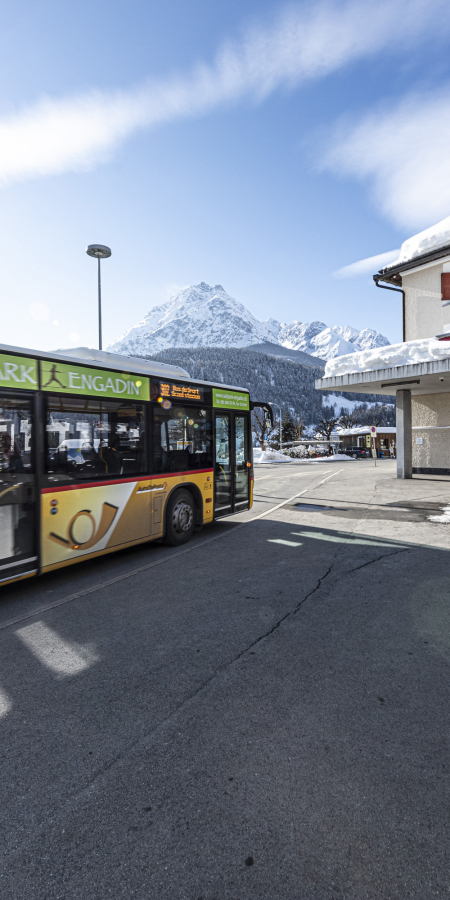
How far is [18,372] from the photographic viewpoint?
18.1ft

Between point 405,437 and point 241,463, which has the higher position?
point 405,437

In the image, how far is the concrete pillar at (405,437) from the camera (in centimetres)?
2109

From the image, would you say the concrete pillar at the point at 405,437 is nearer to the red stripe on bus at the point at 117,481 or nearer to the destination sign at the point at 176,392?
the red stripe on bus at the point at 117,481

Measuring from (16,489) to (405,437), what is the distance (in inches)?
752

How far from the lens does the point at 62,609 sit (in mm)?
5160

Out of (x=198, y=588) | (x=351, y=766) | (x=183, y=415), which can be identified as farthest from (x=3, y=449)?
(x=351, y=766)

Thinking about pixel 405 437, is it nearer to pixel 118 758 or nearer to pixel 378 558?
pixel 378 558

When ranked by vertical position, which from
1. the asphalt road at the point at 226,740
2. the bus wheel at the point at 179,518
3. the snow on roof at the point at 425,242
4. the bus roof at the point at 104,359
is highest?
the snow on roof at the point at 425,242

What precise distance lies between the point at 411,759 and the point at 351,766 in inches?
14.3

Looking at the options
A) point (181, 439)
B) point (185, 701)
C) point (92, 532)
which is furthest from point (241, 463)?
point (185, 701)

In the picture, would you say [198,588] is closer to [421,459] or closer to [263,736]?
[263,736]

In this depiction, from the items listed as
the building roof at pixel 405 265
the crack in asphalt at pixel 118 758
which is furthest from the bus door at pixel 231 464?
the building roof at pixel 405 265

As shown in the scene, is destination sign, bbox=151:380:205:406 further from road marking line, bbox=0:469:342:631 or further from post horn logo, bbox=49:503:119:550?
road marking line, bbox=0:469:342:631

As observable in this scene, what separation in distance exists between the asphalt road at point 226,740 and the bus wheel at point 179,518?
83.9 inches
